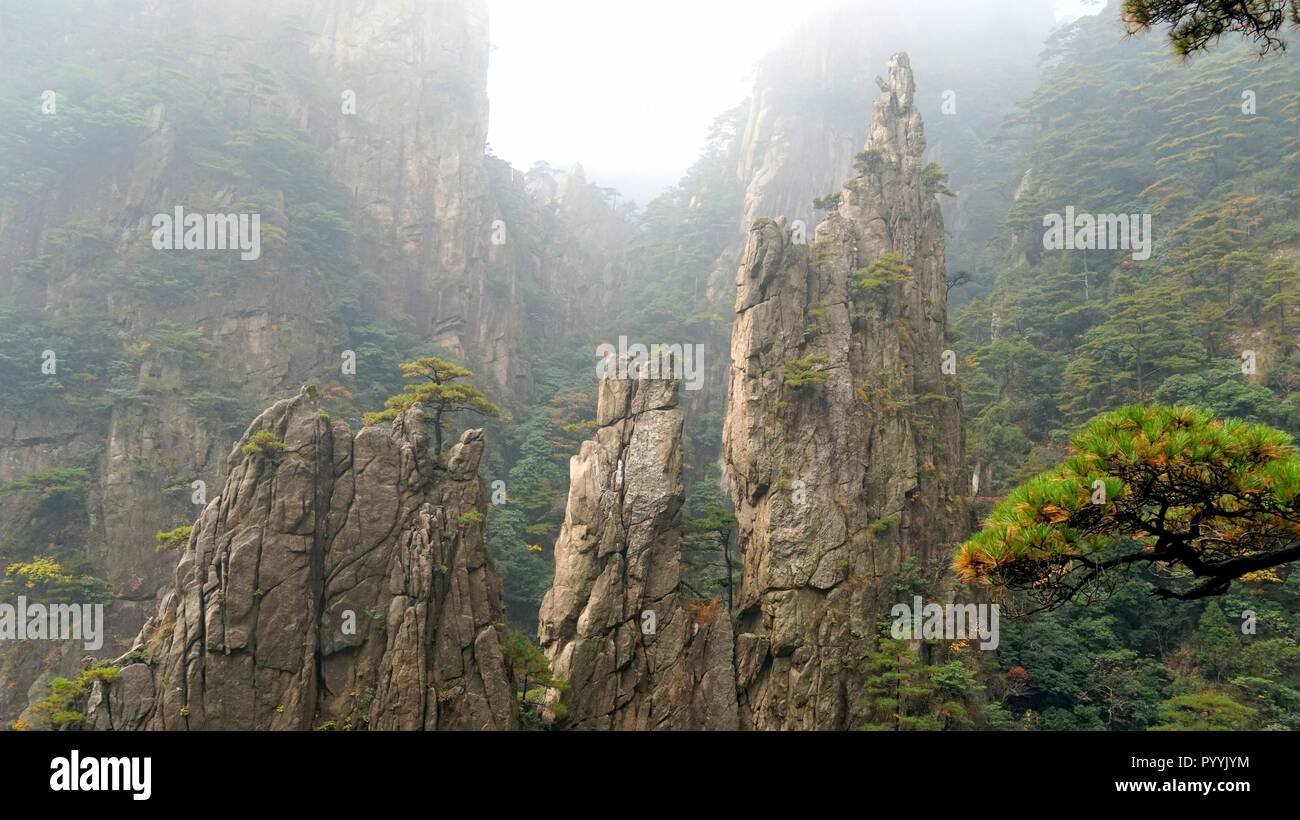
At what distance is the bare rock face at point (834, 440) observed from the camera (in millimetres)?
19891

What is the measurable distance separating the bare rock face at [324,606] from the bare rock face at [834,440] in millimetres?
8095

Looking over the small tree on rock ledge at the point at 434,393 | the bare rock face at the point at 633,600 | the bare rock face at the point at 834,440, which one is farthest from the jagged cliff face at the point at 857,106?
the small tree on rock ledge at the point at 434,393

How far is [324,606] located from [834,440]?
585 inches

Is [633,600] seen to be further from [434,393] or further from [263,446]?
[263,446]

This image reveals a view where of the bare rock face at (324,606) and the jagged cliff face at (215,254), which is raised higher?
the jagged cliff face at (215,254)

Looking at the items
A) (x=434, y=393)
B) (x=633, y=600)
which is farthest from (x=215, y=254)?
(x=633, y=600)

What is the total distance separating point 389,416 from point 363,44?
33.7m

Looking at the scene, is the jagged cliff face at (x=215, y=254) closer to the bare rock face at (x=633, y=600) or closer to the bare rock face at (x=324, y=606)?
the bare rock face at (x=324, y=606)

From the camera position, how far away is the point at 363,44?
1654 inches

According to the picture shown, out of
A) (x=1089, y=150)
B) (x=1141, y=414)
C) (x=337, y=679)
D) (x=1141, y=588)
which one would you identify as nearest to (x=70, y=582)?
(x=337, y=679)

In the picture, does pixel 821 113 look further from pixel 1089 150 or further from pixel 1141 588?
pixel 1141 588

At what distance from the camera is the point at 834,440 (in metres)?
21.8

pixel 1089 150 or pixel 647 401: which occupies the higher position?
pixel 1089 150

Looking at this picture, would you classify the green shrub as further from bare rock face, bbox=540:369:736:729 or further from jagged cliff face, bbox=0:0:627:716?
jagged cliff face, bbox=0:0:627:716
